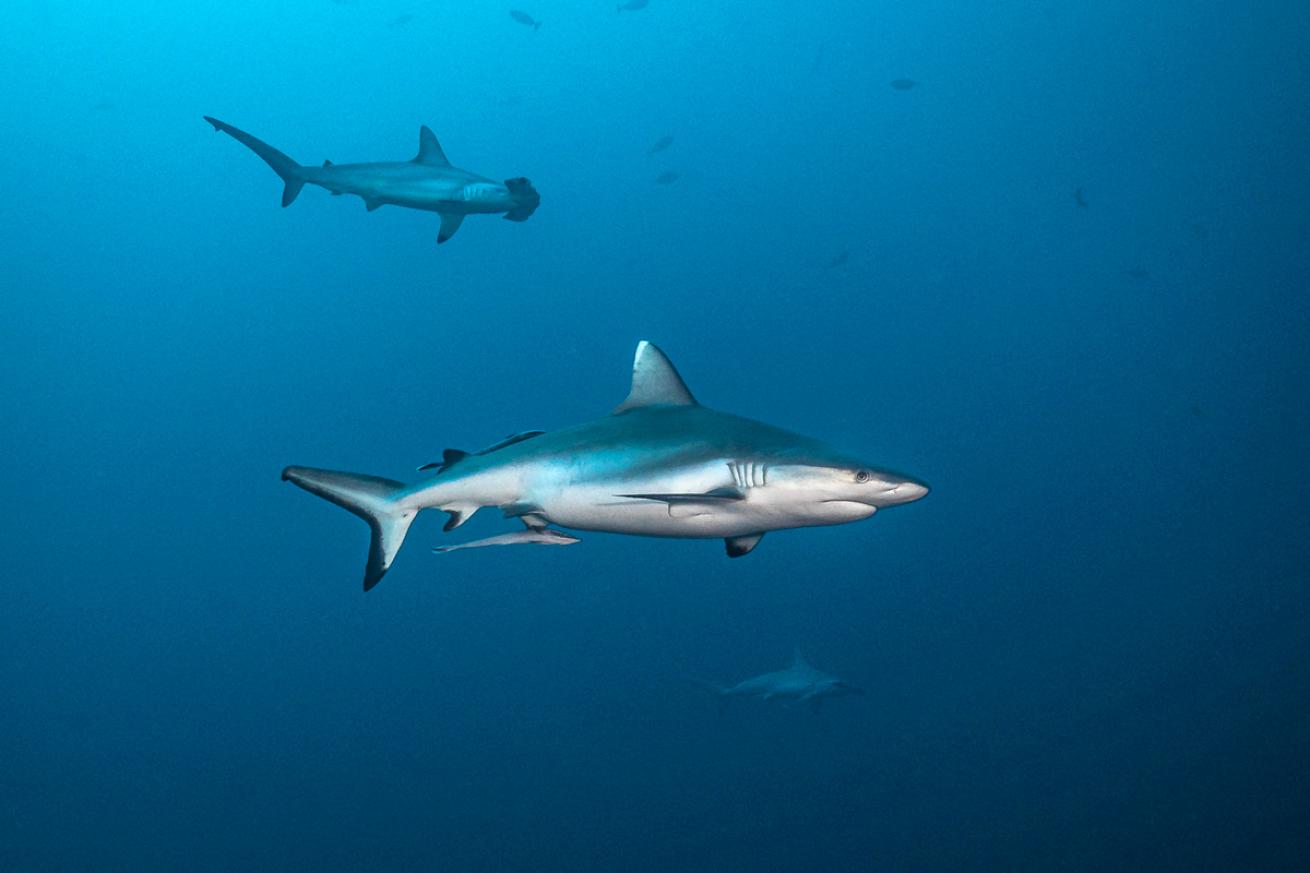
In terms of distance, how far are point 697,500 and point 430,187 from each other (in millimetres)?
6152

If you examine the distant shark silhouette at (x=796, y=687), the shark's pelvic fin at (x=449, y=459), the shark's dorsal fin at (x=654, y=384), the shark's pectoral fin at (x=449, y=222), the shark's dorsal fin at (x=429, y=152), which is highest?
the shark's dorsal fin at (x=429, y=152)

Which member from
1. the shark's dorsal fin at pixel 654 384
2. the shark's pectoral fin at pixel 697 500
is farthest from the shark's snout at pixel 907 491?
the shark's dorsal fin at pixel 654 384

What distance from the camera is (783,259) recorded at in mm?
38219

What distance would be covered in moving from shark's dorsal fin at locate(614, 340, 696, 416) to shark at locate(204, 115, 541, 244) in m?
4.37

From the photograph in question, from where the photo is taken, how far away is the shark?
831cm

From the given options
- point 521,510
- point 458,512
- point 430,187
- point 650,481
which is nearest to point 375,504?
point 458,512

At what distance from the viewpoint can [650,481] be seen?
3.60 metres

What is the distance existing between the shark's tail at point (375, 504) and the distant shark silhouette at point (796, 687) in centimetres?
786

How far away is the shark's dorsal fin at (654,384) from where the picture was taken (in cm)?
418

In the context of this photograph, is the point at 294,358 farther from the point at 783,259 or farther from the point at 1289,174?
the point at 1289,174

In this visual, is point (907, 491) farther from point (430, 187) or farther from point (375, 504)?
point (430, 187)

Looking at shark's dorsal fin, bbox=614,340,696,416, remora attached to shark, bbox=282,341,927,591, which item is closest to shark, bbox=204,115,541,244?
shark's dorsal fin, bbox=614,340,696,416

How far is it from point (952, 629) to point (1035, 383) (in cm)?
2215

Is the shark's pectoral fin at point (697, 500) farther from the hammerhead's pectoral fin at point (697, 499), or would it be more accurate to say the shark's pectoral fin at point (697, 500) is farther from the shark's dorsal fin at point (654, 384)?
the shark's dorsal fin at point (654, 384)
